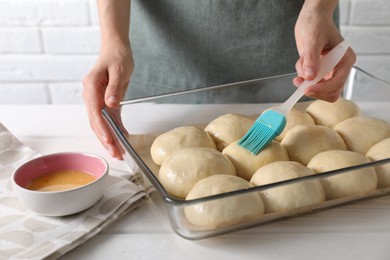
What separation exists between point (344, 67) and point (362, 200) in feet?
0.69

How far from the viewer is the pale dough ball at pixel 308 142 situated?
69 centimetres

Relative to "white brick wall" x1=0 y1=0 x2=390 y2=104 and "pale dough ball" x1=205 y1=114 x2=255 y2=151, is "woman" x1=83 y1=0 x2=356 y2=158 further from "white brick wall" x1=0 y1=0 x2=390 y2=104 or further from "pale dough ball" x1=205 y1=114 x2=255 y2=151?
"white brick wall" x1=0 y1=0 x2=390 y2=104

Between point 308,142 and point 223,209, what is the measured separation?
0.66 ft

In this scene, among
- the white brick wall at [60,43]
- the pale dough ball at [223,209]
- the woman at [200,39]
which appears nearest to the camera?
the pale dough ball at [223,209]

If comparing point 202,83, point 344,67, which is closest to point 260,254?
point 344,67

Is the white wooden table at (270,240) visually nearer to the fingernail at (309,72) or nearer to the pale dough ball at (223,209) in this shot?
the pale dough ball at (223,209)

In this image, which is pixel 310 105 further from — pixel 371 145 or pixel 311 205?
pixel 311 205

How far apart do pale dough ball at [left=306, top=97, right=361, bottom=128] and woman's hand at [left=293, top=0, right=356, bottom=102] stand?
0.10 feet

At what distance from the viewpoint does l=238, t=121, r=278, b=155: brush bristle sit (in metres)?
0.66

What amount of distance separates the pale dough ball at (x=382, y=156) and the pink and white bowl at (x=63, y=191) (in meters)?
0.31

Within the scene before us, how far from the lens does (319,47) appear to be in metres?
0.72

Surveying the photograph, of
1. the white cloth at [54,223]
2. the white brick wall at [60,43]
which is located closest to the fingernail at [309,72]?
the white cloth at [54,223]

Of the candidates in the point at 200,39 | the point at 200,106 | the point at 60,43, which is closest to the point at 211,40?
the point at 200,39

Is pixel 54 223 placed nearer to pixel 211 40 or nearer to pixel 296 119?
pixel 296 119
